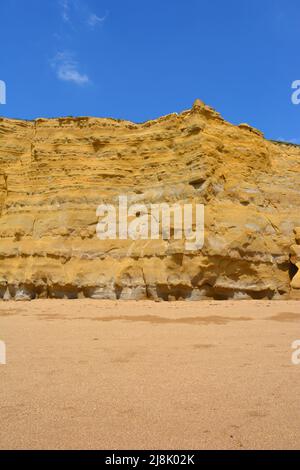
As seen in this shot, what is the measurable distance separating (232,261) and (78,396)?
1159cm

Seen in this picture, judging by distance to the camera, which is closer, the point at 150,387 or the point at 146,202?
the point at 150,387

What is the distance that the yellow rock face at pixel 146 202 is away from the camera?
1489 cm

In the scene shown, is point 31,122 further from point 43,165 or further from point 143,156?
point 143,156

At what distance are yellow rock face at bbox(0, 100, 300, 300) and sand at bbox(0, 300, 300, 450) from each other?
20.5 ft

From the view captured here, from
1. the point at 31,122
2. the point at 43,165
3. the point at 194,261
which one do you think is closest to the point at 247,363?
the point at 194,261

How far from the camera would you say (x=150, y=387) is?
430 cm

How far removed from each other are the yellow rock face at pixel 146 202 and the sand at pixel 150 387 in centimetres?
624

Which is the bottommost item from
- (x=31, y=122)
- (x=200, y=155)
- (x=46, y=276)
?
(x=46, y=276)

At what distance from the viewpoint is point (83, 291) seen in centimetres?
1540

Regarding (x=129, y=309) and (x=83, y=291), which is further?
(x=83, y=291)

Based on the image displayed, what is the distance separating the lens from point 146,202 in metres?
16.5

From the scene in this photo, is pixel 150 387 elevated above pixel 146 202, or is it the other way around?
pixel 146 202

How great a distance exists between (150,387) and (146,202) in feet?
41.3

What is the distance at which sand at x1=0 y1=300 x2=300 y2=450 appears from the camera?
123 inches
